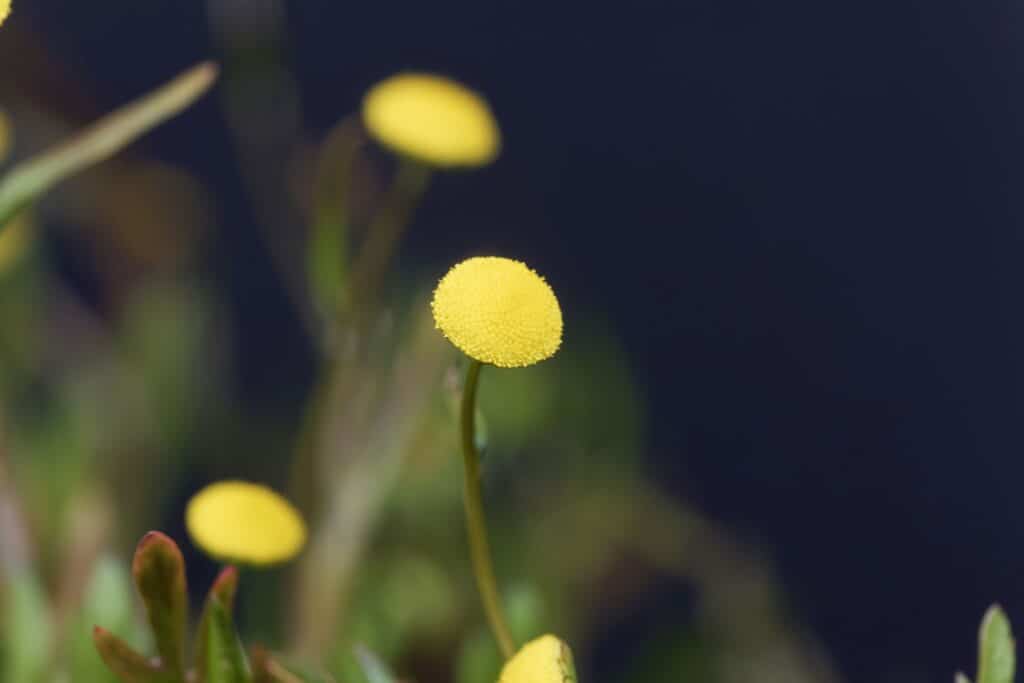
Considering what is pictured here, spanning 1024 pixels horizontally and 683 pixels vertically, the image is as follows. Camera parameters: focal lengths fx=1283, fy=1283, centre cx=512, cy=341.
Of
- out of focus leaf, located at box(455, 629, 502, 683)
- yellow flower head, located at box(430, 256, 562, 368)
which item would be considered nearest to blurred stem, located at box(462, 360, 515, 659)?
yellow flower head, located at box(430, 256, 562, 368)

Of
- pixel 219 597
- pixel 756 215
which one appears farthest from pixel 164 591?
pixel 756 215

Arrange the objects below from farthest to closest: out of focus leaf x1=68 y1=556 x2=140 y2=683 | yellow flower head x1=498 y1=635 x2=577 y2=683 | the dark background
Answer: the dark background → out of focus leaf x1=68 y1=556 x2=140 y2=683 → yellow flower head x1=498 y1=635 x2=577 y2=683

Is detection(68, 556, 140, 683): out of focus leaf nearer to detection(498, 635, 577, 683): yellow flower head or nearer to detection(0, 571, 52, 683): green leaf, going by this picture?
detection(0, 571, 52, 683): green leaf

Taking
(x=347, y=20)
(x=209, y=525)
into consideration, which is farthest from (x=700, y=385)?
(x=209, y=525)

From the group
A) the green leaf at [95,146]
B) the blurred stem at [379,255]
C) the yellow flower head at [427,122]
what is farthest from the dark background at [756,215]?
the green leaf at [95,146]

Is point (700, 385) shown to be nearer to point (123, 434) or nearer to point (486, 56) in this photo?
point (486, 56)

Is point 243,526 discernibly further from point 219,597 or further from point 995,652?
point 995,652
